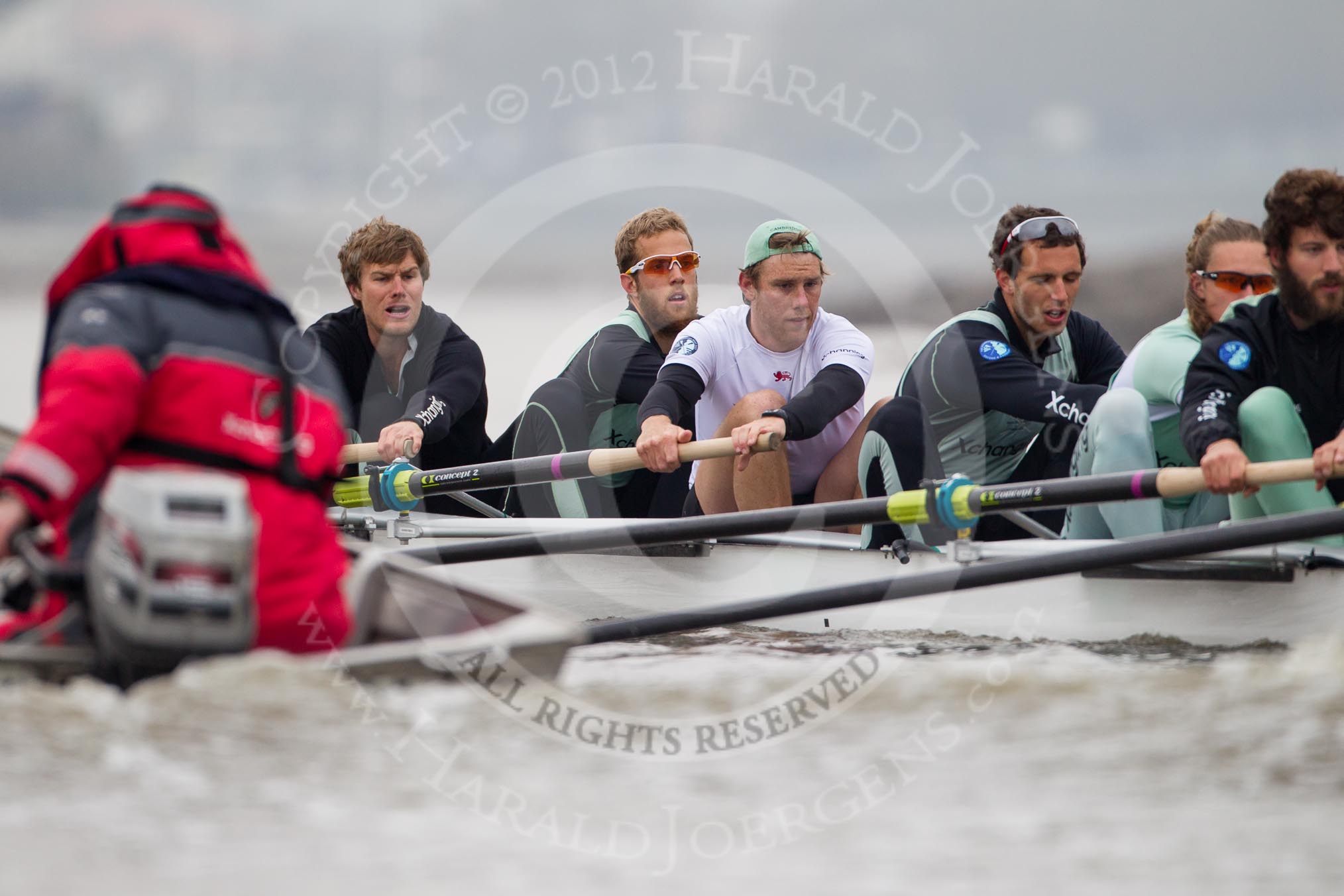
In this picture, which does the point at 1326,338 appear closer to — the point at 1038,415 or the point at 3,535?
the point at 1038,415

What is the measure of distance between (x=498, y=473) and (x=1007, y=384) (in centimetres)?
183

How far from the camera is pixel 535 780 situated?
10.0 ft

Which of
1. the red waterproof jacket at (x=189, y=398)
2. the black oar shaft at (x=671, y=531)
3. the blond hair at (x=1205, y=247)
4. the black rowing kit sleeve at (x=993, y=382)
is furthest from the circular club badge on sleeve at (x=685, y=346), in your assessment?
the red waterproof jacket at (x=189, y=398)

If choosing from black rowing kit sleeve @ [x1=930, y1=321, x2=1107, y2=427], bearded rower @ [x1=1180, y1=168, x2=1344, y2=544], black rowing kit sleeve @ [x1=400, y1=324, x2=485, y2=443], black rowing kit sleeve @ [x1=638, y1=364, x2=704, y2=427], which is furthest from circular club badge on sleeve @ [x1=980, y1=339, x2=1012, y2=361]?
black rowing kit sleeve @ [x1=400, y1=324, x2=485, y2=443]

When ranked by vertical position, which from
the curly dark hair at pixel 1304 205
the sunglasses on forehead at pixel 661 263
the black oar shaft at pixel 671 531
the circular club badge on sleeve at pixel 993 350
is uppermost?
the sunglasses on forehead at pixel 661 263

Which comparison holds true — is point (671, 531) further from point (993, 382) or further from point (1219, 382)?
point (1219, 382)

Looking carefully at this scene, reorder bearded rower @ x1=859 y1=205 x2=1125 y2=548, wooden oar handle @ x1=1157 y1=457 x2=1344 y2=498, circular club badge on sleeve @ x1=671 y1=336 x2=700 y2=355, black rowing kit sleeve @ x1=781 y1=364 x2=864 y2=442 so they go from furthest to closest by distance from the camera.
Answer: circular club badge on sleeve @ x1=671 y1=336 x2=700 y2=355
black rowing kit sleeve @ x1=781 y1=364 x2=864 y2=442
bearded rower @ x1=859 y1=205 x2=1125 y2=548
wooden oar handle @ x1=1157 y1=457 x2=1344 y2=498

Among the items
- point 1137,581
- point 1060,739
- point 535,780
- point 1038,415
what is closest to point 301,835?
point 535,780

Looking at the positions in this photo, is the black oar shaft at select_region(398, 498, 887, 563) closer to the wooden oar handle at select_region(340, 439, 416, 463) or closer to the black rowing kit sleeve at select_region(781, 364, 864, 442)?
the black rowing kit sleeve at select_region(781, 364, 864, 442)

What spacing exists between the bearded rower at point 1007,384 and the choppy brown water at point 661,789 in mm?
1156

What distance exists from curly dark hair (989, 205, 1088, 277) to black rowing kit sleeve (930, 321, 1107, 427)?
0.77 feet

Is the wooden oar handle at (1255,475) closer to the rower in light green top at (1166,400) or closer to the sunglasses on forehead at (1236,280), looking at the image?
the rower in light green top at (1166,400)

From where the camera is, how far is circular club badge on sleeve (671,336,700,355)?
5098mm

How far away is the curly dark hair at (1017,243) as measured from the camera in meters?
4.71
